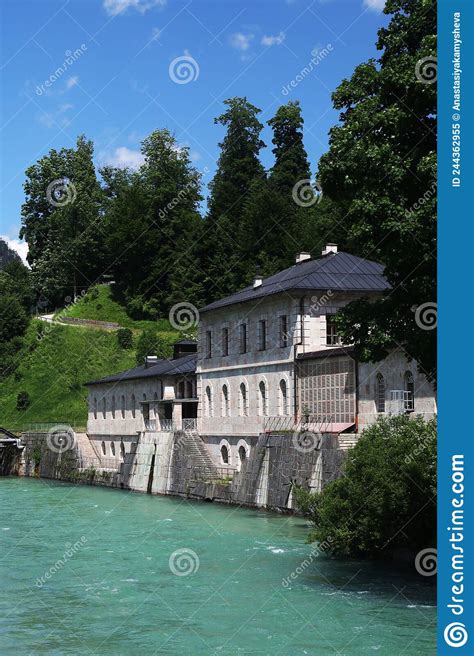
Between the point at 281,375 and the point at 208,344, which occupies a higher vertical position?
the point at 208,344

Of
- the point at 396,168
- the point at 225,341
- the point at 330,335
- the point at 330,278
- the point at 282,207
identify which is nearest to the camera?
the point at 396,168

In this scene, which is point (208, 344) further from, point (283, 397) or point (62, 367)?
point (62, 367)

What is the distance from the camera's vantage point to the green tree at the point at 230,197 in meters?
90.5

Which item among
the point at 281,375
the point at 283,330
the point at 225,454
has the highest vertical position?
the point at 283,330

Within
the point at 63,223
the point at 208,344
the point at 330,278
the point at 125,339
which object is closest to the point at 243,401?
the point at 208,344

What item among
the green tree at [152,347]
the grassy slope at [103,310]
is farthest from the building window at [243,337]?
the grassy slope at [103,310]

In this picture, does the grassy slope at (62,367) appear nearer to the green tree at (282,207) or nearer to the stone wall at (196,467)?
the stone wall at (196,467)

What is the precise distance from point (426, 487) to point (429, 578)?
2.24m

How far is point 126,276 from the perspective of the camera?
101m

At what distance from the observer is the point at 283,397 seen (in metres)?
45.9

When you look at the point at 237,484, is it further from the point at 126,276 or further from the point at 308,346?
the point at 126,276

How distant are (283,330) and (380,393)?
9201 millimetres

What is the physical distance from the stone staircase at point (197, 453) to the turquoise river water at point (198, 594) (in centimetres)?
1098

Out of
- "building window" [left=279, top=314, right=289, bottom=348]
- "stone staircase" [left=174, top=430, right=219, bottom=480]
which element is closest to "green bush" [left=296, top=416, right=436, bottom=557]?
"building window" [left=279, top=314, right=289, bottom=348]
